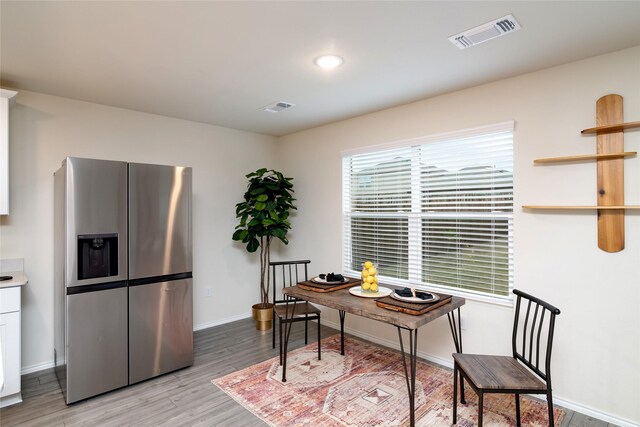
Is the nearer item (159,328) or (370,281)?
(370,281)

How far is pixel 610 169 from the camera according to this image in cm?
231

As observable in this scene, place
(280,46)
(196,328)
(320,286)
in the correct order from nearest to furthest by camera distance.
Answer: (280,46), (320,286), (196,328)

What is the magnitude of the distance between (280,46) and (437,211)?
80.1 inches

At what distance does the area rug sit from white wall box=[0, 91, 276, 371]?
1.55 metres

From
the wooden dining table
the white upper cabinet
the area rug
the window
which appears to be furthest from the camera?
the window

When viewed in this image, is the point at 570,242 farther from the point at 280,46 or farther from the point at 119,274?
the point at 119,274

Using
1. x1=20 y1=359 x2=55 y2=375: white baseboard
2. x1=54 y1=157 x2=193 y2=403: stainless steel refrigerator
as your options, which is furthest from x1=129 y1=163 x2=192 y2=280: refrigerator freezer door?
x1=20 y1=359 x2=55 y2=375: white baseboard

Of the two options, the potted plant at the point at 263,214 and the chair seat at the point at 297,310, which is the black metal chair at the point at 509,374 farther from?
the potted plant at the point at 263,214

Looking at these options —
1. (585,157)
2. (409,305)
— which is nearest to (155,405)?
(409,305)

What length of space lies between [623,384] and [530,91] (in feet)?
7.12

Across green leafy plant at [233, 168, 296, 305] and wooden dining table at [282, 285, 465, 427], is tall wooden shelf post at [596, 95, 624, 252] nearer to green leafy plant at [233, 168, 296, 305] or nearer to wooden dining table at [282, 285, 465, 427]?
wooden dining table at [282, 285, 465, 427]

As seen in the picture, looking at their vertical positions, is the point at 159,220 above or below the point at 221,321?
above

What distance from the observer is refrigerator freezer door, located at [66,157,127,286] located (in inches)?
99.9

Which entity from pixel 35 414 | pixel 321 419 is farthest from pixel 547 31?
pixel 35 414
